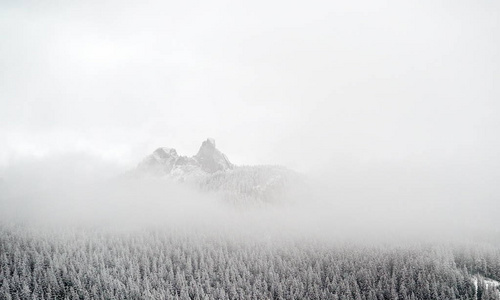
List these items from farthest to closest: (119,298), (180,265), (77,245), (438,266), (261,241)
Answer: (261,241) → (77,245) → (180,265) → (438,266) → (119,298)

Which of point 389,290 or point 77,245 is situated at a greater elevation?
point 77,245

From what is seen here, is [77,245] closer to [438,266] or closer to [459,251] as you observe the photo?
[438,266]

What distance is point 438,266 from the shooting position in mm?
143500

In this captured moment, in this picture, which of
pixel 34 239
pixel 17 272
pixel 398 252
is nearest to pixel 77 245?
pixel 34 239

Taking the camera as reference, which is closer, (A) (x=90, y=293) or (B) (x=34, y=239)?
(A) (x=90, y=293)

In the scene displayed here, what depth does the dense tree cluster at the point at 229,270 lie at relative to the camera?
130 metres

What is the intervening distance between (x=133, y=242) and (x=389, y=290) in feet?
434

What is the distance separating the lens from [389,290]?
13212 cm

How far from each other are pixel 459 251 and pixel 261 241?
350ft

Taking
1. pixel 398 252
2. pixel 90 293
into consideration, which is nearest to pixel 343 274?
pixel 398 252

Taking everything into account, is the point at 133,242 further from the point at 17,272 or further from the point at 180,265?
the point at 17,272

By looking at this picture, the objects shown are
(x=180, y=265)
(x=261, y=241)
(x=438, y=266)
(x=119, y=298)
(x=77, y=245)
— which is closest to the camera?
(x=119, y=298)

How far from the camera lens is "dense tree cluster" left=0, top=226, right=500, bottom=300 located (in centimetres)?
13025

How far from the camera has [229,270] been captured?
495 ft
